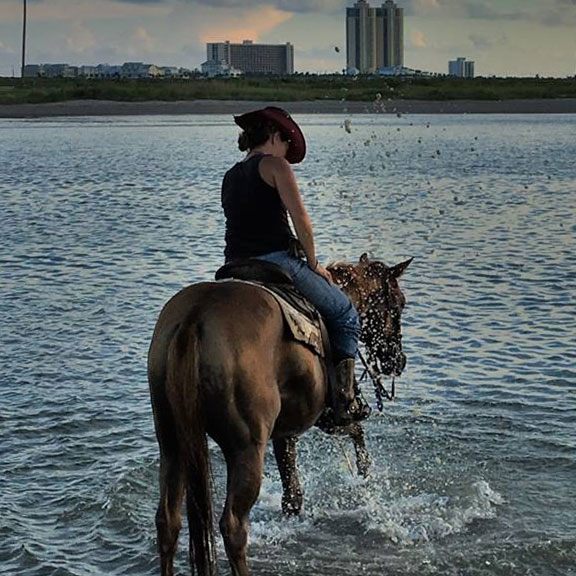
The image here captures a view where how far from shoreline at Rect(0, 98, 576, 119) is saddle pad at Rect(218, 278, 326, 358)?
65739 millimetres

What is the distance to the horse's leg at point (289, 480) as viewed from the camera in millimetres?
8031

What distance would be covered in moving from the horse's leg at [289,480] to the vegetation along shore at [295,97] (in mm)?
64400

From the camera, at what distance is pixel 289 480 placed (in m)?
8.22

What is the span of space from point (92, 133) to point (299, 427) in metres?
58.9

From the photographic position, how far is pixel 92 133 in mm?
64562

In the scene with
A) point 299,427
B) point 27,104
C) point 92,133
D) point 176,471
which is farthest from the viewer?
point 27,104

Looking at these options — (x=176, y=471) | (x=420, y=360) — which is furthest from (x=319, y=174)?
(x=176, y=471)

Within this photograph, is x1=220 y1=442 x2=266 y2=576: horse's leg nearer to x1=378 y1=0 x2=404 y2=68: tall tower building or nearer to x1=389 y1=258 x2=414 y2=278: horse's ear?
x1=389 y1=258 x2=414 y2=278: horse's ear

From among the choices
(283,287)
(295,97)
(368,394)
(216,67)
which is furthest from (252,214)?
(216,67)

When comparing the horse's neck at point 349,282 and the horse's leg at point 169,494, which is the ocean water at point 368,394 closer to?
the horse's leg at point 169,494

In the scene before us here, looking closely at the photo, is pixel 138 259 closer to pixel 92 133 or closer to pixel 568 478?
pixel 568 478

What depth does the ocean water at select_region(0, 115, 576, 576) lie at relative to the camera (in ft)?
25.8

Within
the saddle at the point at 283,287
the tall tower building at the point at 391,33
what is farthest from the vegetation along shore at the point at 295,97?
the saddle at the point at 283,287

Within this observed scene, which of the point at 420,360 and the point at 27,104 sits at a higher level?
the point at 27,104
